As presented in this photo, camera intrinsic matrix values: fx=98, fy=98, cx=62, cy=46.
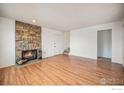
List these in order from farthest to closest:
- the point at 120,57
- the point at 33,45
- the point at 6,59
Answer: the point at 33,45 → the point at 120,57 → the point at 6,59

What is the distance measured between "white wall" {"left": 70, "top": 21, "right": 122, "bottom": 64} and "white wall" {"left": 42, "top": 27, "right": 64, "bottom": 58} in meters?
1.04

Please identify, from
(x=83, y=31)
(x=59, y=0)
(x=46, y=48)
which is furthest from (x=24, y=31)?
(x=59, y=0)

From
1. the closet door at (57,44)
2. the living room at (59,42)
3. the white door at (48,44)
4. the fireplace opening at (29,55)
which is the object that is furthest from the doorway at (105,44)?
the fireplace opening at (29,55)

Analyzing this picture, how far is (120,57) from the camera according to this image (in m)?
4.46

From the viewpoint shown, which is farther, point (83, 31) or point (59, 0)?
point (83, 31)

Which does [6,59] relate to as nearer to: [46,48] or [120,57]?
[46,48]

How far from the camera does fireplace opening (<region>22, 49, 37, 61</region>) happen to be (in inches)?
198

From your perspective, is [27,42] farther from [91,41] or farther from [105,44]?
[105,44]

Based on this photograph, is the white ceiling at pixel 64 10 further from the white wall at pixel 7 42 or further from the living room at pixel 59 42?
the white wall at pixel 7 42

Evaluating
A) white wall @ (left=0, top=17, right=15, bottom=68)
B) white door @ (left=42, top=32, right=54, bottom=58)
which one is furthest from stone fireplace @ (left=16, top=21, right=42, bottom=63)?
white door @ (left=42, top=32, right=54, bottom=58)

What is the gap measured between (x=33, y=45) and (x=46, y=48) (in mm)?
1164

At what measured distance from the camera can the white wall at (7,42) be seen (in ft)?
13.0

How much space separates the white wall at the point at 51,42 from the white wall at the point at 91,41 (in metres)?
1.04
